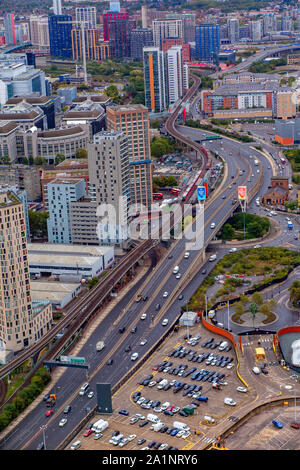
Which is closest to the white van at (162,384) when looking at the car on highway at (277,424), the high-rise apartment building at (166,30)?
the car on highway at (277,424)

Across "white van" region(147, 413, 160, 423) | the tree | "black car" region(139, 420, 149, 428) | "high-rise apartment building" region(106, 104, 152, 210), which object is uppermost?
"high-rise apartment building" region(106, 104, 152, 210)

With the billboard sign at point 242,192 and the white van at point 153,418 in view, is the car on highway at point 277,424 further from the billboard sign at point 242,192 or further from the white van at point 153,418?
the billboard sign at point 242,192

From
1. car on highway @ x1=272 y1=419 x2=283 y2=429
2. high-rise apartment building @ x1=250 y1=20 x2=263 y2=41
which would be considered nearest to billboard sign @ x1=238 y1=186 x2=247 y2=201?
car on highway @ x1=272 y1=419 x2=283 y2=429

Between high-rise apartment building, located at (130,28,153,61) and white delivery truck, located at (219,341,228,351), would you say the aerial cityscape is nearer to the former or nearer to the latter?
white delivery truck, located at (219,341,228,351)

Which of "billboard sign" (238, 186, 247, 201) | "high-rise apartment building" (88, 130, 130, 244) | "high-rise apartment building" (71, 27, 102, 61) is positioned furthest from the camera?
"high-rise apartment building" (71, 27, 102, 61)
